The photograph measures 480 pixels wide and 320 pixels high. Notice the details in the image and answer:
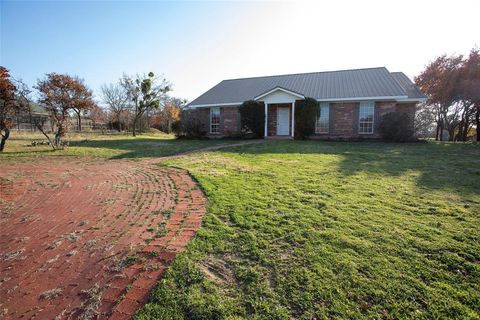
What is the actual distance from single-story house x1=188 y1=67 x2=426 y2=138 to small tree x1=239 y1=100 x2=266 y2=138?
45cm

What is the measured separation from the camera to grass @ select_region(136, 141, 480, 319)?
195cm

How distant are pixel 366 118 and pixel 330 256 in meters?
15.2

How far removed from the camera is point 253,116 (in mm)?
16734

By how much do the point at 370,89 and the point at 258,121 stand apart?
7538 mm

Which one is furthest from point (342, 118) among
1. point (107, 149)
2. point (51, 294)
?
point (51, 294)

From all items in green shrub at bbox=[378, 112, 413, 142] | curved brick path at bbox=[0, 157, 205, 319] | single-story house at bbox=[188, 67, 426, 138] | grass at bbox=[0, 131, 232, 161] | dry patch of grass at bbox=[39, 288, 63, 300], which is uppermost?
single-story house at bbox=[188, 67, 426, 138]

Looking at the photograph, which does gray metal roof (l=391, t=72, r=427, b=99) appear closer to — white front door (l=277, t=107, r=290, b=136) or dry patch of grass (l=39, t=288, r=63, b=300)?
white front door (l=277, t=107, r=290, b=136)

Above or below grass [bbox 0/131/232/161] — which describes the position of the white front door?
above

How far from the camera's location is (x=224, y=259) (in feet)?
8.44

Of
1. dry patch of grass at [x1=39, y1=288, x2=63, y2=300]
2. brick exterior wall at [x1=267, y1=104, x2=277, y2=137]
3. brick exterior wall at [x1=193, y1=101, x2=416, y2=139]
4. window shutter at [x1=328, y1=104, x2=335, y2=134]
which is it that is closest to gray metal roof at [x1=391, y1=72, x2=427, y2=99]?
brick exterior wall at [x1=193, y1=101, x2=416, y2=139]

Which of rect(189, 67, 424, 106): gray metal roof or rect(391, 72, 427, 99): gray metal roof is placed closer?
rect(391, 72, 427, 99): gray metal roof

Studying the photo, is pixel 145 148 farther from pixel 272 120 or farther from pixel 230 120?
pixel 272 120

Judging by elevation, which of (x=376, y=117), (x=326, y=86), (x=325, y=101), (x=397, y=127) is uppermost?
(x=326, y=86)

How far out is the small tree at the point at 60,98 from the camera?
40.4 ft
